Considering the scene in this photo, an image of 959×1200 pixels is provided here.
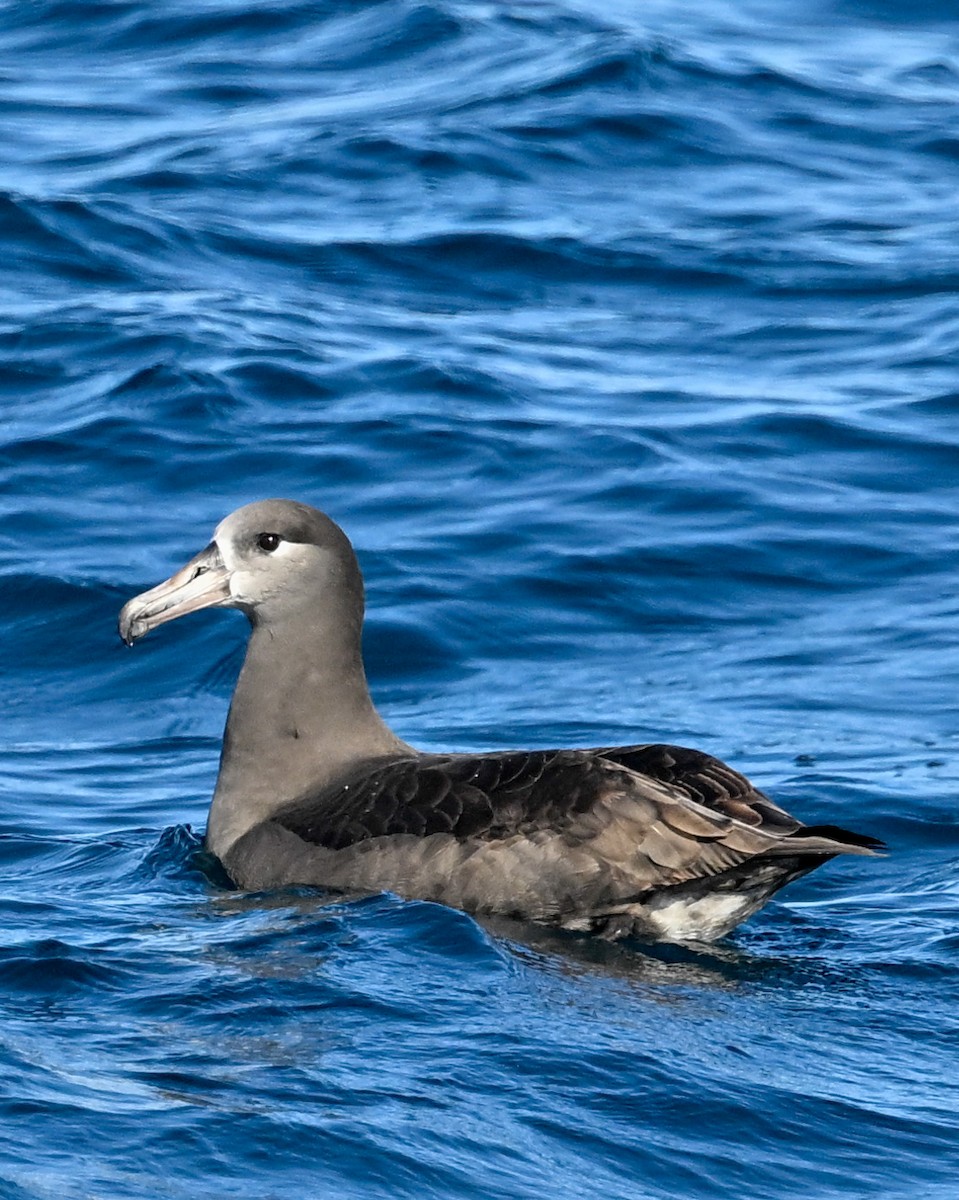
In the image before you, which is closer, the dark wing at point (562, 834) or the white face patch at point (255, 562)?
the dark wing at point (562, 834)

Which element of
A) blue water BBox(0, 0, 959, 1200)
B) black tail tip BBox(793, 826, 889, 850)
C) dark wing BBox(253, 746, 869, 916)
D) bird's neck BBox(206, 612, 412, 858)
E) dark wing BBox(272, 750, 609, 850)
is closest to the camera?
blue water BBox(0, 0, 959, 1200)

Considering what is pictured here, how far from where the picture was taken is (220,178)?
63.6 feet

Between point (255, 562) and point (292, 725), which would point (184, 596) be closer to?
point (255, 562)

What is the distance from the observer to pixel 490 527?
13.2 meters

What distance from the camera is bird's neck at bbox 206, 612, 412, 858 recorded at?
28.7ft

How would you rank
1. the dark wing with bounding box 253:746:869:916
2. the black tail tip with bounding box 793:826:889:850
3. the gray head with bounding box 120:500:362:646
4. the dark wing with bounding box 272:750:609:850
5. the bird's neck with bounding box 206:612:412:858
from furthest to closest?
1. the gray head with bounding box 120:500:362:646
2. the bird's neck with bounding box 206:612:412:858
3. the dark wing with bounding box 272:750:609:850
4. the dark wing with bounding box 253:746:869:916
5. the black tail tip with bounding box 793:826:889:850

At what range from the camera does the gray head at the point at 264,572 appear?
8852 millimetres

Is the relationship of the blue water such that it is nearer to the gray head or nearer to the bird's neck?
the bird's neck

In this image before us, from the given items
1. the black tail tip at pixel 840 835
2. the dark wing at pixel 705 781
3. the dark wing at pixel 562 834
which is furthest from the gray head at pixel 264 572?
the black tail tip at pixel 840 835

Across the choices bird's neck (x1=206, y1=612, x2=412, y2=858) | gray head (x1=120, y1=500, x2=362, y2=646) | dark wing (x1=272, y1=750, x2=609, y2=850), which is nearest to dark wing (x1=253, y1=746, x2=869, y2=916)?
dark wing (x1=272, y1=750, x2=609, y2=850)

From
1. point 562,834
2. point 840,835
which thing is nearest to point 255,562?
point 562,834

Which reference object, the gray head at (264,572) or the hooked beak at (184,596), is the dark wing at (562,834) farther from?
the hooked beak at (184,596)

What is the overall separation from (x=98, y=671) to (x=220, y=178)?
8.79 m

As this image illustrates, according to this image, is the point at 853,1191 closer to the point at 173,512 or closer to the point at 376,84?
the point at 173,512
